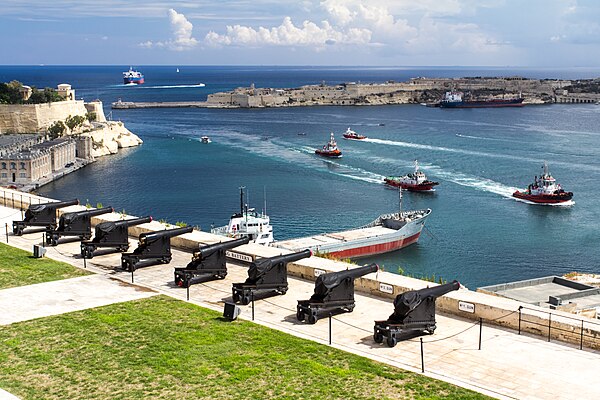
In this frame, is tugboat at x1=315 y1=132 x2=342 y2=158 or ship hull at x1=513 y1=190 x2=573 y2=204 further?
tugboat at x1=315 y1=132 x2=342 y2=158

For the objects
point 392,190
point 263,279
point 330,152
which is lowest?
point 392,190

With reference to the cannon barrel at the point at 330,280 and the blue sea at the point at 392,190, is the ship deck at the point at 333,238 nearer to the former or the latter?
the blue sea at the point at 392,190

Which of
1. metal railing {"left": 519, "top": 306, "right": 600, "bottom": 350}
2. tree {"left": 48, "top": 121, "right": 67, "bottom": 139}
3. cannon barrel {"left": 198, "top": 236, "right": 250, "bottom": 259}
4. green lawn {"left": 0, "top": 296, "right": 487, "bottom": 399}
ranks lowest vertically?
tree {"left": 48, "top": 121, "right": 67, "bottom": 139}

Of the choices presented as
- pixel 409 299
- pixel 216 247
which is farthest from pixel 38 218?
pixel 409 299

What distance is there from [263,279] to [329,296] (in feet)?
5.55

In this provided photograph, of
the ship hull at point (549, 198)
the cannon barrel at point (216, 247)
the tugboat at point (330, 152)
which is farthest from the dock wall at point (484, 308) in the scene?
the tugboat at point (330, 152)

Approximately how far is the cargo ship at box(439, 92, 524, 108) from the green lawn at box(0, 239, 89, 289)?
152 metres

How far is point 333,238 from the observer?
139 ft

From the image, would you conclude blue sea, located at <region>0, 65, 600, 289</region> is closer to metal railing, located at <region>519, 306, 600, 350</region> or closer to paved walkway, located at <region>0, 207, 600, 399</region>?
paved walkway, located at <region>0, 207, 600, 399</region>

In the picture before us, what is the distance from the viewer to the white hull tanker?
40250mm

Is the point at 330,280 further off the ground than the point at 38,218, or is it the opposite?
the point at 330,280

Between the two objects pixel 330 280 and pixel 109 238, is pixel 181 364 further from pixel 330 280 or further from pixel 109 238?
pixel 109 238

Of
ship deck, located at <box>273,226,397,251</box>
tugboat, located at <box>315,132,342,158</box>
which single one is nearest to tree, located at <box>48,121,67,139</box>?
tugboat, located at <box>315,132,342,158</box>

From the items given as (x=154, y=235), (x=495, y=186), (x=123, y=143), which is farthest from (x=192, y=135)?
(x=154, y=235)
